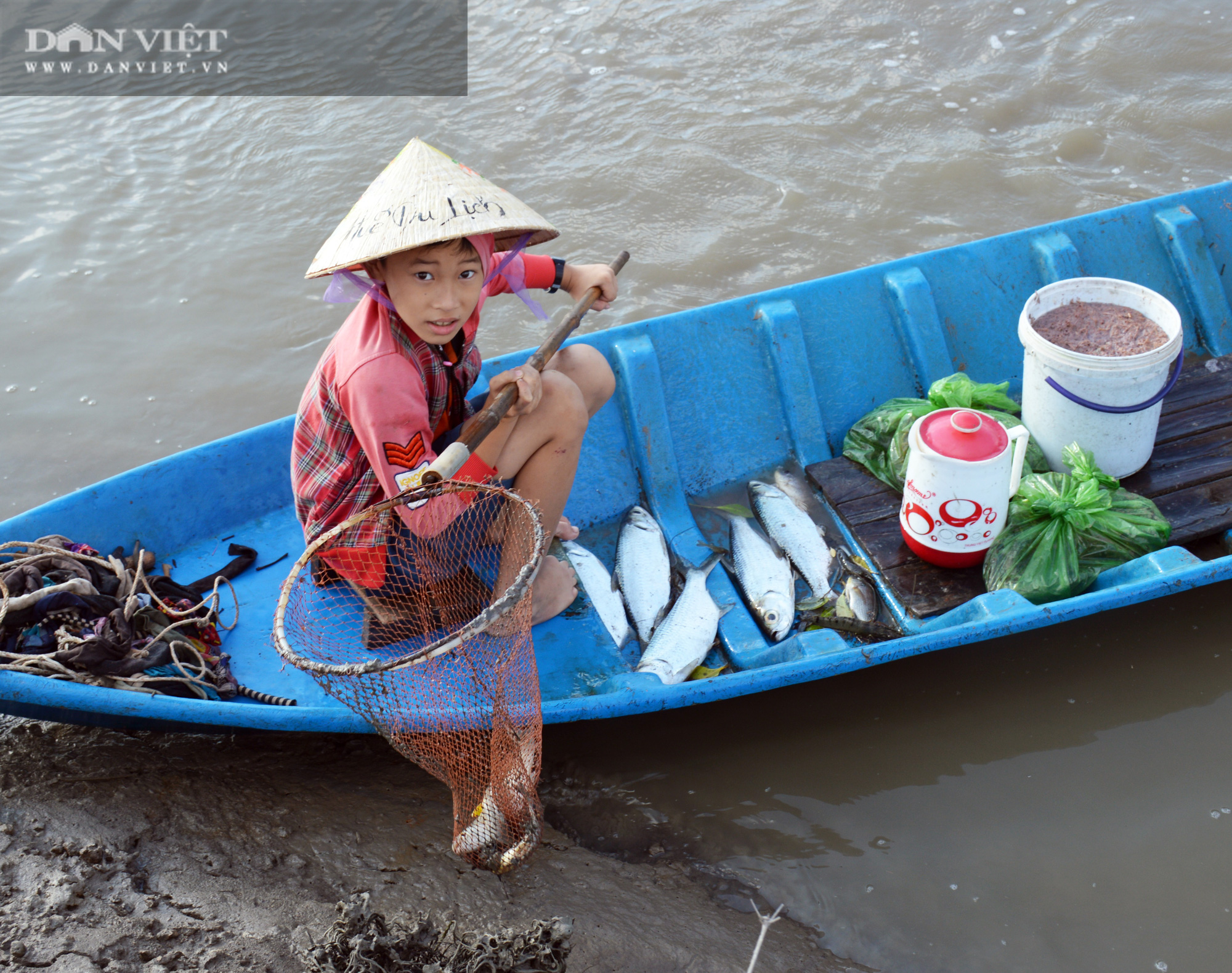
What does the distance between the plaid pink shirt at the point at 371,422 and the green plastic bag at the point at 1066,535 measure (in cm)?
193

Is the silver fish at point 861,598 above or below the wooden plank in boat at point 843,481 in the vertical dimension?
below

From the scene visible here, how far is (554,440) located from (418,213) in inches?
34.7

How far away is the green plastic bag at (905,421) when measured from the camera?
3.78 meters

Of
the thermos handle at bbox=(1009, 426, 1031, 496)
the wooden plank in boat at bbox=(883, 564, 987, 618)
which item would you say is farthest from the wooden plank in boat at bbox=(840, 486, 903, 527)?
the thermos handle at bbox=(1009, 426, 1031, 496)

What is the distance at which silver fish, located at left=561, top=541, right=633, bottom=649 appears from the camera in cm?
354

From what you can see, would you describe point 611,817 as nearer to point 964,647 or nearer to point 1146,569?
point 964,647

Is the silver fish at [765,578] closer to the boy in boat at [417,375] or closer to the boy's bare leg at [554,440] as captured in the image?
the boy's bare leg at [554,440]

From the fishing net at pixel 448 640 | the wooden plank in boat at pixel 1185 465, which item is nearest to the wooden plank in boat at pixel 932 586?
the wooden plank in boat at pixel 1185 465

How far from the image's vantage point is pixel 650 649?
341 centimetres

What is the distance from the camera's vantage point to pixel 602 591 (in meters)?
3.66

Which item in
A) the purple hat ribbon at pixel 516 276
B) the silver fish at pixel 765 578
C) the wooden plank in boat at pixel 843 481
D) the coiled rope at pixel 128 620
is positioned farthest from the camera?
the wooden plank in boat at pixel 843 481

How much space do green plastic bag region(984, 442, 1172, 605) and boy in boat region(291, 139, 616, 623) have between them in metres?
1.57

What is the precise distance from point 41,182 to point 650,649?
251 inches

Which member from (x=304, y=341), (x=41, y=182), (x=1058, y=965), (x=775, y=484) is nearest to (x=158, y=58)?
(x=41, y=182)
